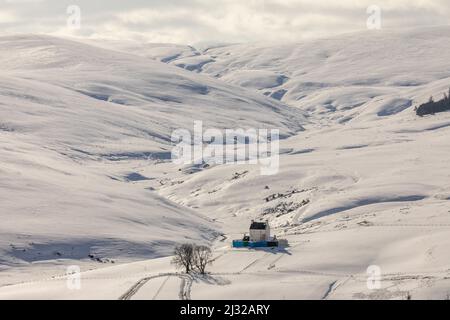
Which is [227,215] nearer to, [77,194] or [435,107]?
[77,194]

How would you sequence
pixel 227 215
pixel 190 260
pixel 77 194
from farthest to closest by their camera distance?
pixel 227 215, pixel 77 194, pixel 190 260

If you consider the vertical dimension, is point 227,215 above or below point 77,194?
below

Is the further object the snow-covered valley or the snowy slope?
the snowy slope

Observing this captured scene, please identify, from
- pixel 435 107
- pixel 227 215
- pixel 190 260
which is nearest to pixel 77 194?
pixel 227 215

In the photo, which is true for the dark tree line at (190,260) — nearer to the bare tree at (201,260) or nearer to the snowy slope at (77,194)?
the bare tree at (201,260)

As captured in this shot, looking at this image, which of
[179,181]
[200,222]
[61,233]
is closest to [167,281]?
[61,233]

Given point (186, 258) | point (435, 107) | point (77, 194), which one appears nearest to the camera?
point (186, 258)

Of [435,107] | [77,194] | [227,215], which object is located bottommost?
[227,215]

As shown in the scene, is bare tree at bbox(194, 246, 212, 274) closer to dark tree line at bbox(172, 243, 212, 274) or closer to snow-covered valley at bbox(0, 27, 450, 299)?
dark tree line at bbox(172, 243, 212, 274)

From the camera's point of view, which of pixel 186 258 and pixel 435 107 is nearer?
pixel 186 258

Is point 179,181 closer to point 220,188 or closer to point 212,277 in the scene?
point 220,188

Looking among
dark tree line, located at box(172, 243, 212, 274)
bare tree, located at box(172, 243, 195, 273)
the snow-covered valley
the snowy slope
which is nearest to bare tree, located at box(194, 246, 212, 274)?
dark tree line, located at box(172, 243, 212, 274)
